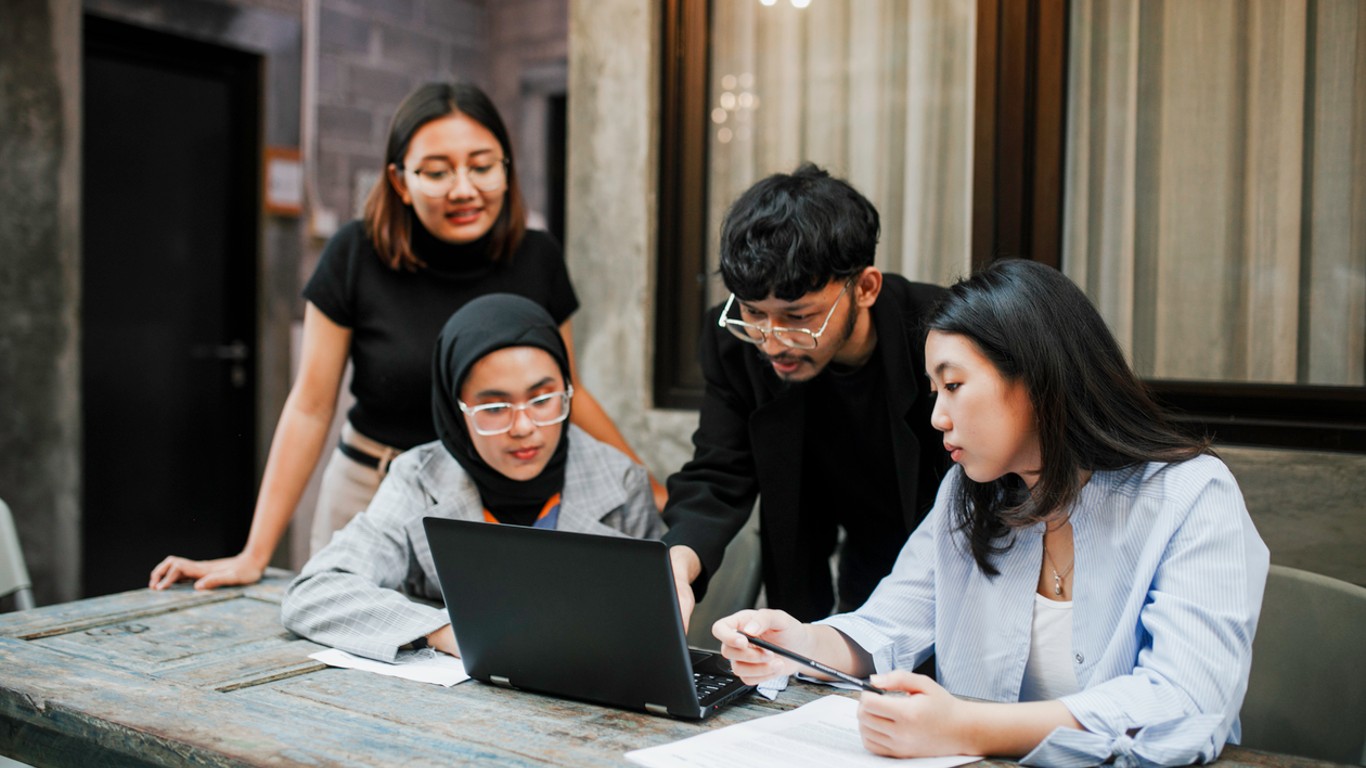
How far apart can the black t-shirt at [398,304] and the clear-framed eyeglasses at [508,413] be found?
17.4 inches

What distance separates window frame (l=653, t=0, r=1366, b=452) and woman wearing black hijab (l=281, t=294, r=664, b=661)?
1.16ft

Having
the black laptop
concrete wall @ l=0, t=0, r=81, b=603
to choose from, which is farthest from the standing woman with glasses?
concrete wall @ l=0, t=0, r=81, b=603

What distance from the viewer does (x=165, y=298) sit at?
4680 mm

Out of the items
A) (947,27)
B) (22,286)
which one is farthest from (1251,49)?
(22,286)

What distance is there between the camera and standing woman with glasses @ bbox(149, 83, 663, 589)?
7.71ft

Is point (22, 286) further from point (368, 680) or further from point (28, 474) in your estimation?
point (368, 680)

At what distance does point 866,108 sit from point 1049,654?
1640 millimetres

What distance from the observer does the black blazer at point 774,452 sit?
6.26ft

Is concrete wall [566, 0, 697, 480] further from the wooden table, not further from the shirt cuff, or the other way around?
the shirt cuff

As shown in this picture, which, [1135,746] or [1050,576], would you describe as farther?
[1050,576]

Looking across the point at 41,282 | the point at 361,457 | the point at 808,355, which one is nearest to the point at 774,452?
the point at 808,355

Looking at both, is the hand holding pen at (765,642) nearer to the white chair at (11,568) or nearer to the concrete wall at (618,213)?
the concrete wall at (618,213)

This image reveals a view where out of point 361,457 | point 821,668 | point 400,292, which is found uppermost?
point 400,292

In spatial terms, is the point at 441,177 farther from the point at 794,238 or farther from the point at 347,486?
the point at 794,238
